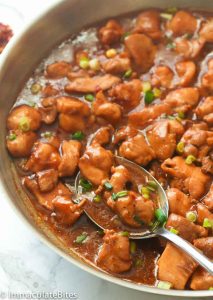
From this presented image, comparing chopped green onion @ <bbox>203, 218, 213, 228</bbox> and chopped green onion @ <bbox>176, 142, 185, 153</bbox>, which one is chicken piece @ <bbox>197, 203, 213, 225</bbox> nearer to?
chopped green onion @ <bbox>203, 218, 213, 228</bbox>

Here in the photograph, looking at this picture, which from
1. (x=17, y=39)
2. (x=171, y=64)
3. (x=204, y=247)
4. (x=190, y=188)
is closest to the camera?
(x=204, y=247)

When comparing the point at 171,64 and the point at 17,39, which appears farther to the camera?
the point at 171,64

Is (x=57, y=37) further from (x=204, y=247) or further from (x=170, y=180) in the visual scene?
(x=204, y=247)

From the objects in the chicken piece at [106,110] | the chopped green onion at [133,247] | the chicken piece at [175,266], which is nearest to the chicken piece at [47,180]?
the chicken piece at [106,110]

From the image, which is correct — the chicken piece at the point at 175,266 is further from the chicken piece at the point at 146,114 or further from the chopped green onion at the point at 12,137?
the chopped green onion at the point at 12,137

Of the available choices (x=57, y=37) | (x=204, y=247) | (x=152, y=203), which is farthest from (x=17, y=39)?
(x=204, y=247)

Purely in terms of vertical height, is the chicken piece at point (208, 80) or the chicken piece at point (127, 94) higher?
the chicken piece at point (208, 80)

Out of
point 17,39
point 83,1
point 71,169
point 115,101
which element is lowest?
point 71,169
